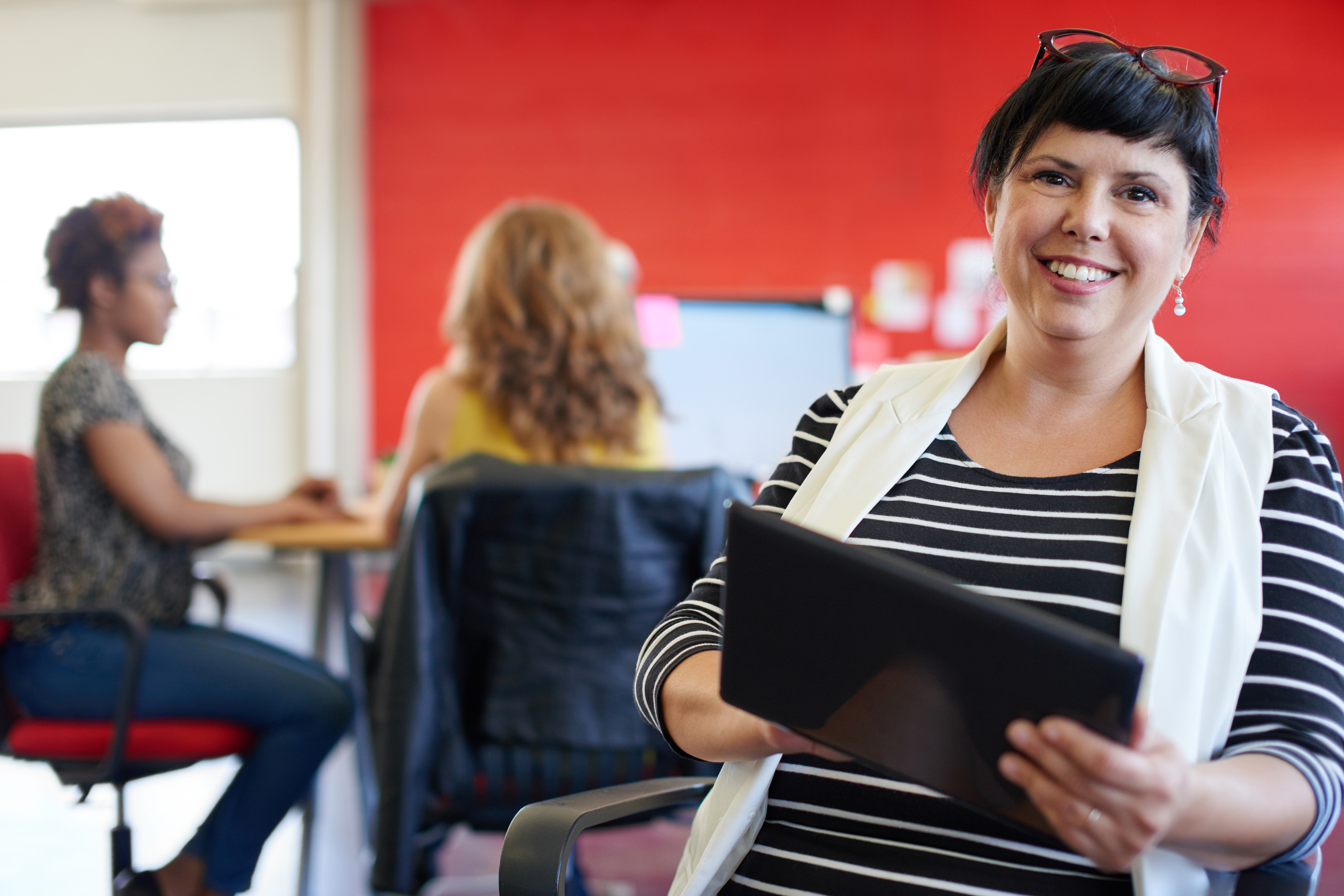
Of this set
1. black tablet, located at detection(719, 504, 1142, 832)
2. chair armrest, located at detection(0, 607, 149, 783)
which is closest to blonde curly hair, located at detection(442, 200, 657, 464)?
chair armrest, located at detection(0, 607, 149, 783)

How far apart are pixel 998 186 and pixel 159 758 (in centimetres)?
148

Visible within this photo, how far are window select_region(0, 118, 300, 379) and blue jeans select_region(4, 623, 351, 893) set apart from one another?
4771 mm

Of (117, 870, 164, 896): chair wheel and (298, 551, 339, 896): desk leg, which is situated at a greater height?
(298, 551, 339, 896): desk leg

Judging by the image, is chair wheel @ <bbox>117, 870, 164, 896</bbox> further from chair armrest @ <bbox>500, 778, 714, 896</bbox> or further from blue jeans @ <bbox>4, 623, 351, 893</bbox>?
chair armrest @ <bbox>500, 778, 714, 896</bbox>

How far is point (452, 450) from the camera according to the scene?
2.09m

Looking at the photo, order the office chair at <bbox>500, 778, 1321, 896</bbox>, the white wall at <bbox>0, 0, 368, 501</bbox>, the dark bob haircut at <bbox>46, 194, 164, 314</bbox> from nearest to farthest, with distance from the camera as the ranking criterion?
the office chair at <bbox>500, 778, 1321, 896</bbox>
the dark bob haircut at <bbox>46, 194, 164, 314</bbox>
the white wall at <bbox>0, 0, 368, 501</bbox>

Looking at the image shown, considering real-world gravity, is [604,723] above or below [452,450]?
below

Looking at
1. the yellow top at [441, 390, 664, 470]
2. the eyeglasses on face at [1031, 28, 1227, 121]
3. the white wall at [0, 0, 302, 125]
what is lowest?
the yellow top at [441, 390, 664, 470]

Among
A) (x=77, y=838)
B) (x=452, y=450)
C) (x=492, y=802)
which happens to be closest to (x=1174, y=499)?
(x=492, y=802)

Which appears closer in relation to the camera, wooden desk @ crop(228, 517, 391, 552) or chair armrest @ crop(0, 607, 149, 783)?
chair armrest @ crop(0, 607, 149, 783)

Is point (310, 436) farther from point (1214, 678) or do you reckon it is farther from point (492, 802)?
point (1214, 678)

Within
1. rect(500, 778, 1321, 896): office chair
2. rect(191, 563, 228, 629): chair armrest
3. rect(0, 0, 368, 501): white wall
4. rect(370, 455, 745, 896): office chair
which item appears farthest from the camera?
rect(0, 0, 368, 501): white wall

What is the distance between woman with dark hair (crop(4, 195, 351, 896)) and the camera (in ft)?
5.58

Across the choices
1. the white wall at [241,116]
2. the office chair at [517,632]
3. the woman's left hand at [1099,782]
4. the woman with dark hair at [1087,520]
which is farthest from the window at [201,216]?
the woman's left hand at [1099,782]
